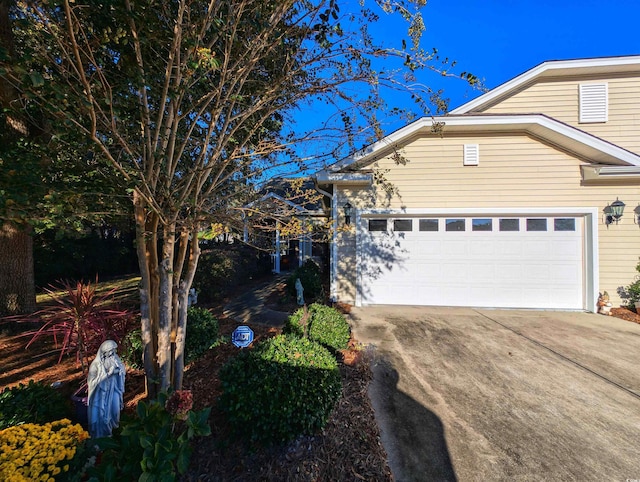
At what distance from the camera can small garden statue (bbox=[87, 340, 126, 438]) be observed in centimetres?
229

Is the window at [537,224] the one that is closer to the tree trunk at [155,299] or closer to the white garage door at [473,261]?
the white garage door at [473,261]

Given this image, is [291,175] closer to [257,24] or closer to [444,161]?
[257,24]

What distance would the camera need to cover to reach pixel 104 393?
7.63 feet

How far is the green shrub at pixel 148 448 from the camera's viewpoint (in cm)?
157

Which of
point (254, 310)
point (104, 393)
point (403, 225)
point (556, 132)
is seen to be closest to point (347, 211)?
point (403, 225)

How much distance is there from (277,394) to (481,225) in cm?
669

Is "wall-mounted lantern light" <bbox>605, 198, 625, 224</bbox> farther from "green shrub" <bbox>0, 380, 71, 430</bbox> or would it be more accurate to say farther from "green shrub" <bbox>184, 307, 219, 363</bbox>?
"green shrub" <bbox>0, 380, 71, 430</bbox>

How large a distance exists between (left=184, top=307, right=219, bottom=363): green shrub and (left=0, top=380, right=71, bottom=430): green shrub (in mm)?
1225

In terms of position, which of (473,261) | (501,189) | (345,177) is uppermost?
(345,177)

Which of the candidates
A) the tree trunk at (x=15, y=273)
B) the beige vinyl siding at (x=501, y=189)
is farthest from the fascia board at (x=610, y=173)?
the tree trunk at (x=15, y=273)

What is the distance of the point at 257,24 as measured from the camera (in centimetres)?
229

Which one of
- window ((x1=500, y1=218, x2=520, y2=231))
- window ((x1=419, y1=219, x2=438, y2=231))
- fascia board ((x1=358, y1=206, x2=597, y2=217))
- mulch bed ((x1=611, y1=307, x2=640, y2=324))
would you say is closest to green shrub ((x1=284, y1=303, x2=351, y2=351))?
fascia board ((x1=358, y1=206, x2=597, y2=217))

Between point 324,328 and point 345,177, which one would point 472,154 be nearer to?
point 345,177

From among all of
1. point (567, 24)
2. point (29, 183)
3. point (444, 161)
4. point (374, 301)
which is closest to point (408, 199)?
point (444, 161)
